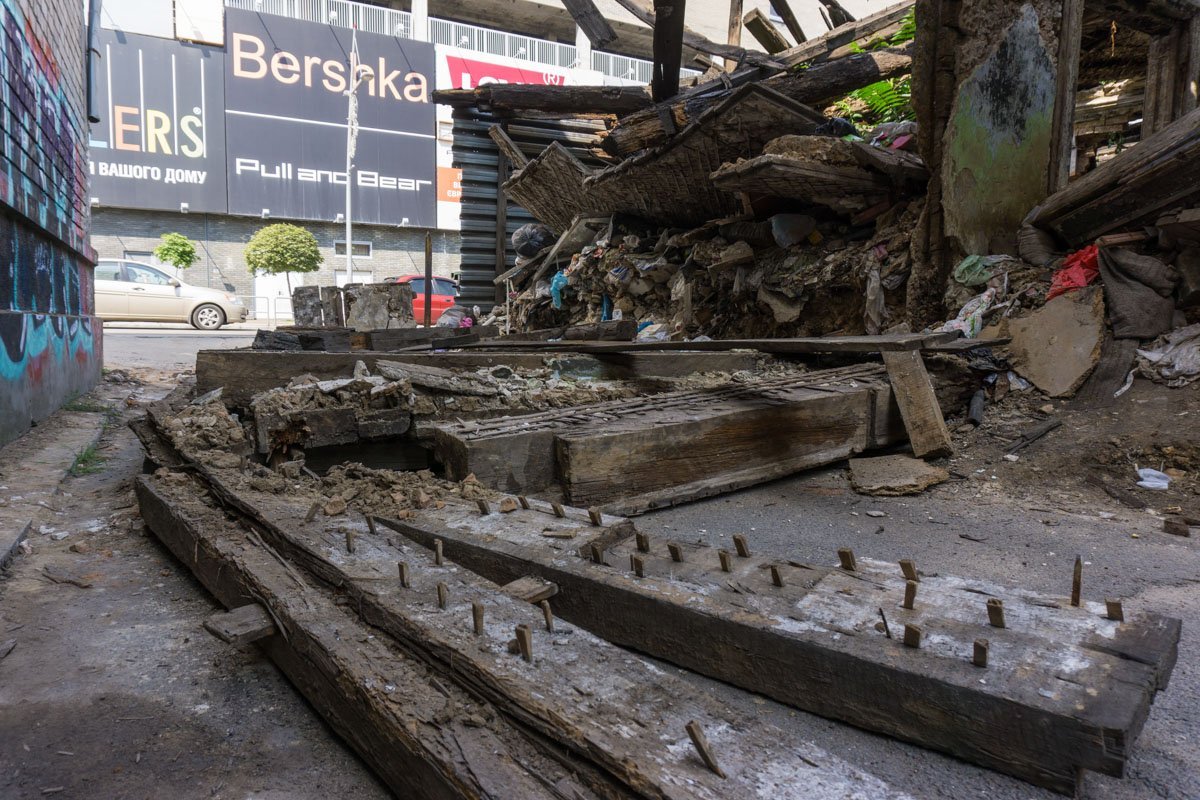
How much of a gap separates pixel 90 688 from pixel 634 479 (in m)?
1.89

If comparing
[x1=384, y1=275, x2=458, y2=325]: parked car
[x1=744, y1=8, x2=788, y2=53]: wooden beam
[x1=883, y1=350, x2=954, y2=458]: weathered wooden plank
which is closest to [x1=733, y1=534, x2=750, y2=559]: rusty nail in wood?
[x1=883, y1=350, x2=954, y2=458]: weathered wooden plank

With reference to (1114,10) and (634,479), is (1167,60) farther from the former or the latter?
(634,479)

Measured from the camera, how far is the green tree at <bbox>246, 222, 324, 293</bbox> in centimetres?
2603

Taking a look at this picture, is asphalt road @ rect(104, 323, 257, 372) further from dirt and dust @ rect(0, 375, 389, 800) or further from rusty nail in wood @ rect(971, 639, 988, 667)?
rusty nail in wood @ rect(971, 639, 988, 667)

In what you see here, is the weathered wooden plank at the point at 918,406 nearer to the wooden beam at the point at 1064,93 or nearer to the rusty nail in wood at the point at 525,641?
the wooden beam at the point at 1064,93

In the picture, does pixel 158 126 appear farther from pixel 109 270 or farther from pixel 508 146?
pixel 508 146

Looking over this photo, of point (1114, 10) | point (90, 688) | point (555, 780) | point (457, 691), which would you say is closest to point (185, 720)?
point (90, 688)

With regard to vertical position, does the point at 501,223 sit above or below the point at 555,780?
above

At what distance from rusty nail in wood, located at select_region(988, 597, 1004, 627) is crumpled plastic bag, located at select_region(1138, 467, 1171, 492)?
2653mm

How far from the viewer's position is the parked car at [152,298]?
17.0m

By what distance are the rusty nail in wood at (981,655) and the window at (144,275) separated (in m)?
20.5

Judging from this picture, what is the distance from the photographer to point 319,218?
109 ft

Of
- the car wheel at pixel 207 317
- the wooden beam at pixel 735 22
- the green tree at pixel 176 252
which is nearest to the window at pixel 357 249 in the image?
the green tree at pixel 176 252

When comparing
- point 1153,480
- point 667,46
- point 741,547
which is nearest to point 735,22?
point 667,46
